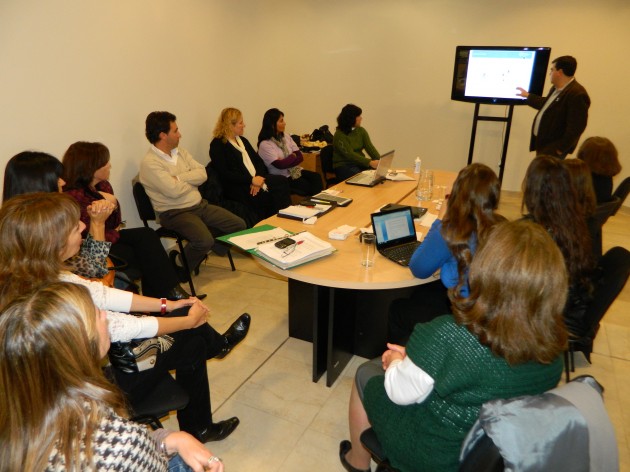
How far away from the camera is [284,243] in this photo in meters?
2.33

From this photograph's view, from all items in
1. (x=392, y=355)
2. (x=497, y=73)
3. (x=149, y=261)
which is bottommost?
(x=149, y=261)

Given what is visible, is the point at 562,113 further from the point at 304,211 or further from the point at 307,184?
the point at 304,211

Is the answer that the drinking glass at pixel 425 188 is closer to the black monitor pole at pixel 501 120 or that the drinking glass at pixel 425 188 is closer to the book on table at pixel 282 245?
the book on table at pixel 282 245

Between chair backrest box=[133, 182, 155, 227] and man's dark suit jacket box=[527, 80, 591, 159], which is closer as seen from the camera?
chair backrest box=[133, 182, 155, 227]

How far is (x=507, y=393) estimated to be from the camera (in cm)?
121

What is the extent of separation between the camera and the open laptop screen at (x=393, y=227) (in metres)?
2.38

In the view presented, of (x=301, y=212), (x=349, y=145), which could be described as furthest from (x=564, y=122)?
(x=301, y=212)

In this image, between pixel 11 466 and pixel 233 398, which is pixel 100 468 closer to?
pixel 11 466

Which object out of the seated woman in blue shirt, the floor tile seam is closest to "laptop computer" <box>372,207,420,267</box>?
the seated woman in blue shirt

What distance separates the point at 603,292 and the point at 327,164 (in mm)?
3375

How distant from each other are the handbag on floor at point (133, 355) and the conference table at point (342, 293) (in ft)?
2.34

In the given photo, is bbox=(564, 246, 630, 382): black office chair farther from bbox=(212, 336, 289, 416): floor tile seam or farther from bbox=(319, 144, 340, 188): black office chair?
bbox=(319, 144, 340, 188): black office chair

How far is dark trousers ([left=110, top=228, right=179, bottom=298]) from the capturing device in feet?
9.83

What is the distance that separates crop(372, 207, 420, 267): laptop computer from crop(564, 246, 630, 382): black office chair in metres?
0.83
